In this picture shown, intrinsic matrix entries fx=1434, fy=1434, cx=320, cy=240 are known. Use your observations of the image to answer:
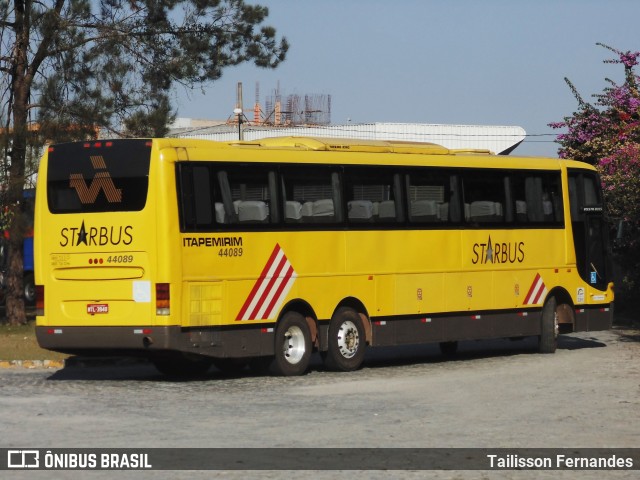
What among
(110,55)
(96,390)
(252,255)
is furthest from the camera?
(110,55)

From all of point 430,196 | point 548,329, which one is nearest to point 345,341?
point 430,196

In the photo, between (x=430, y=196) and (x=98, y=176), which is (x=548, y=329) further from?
(x=98, y=176)

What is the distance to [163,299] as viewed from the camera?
749 inches

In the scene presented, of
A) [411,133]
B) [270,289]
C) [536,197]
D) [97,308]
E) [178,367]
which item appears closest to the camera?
[97,308]

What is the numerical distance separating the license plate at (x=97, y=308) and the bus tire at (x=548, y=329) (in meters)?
9.15

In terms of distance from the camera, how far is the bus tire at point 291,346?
20547mm

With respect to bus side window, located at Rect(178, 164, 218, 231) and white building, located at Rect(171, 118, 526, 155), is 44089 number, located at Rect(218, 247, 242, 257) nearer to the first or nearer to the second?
bus side window, located at Rect(178, 164, 218, 231)

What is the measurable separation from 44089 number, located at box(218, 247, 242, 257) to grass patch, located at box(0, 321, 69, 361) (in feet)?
15.6

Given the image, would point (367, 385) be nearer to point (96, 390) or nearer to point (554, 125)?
point (96, 390)

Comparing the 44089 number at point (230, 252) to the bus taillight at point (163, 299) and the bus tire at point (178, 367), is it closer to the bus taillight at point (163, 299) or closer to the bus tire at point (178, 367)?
the bus taillight at point (163, 299)

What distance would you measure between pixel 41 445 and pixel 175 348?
21.1 ft

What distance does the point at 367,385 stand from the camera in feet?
62.6

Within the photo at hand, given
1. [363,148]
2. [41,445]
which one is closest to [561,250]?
[363,148]

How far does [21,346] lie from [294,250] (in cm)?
731
